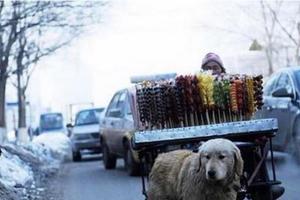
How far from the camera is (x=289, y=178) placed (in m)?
12.5

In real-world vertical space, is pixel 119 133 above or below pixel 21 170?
above

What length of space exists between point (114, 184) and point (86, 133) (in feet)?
31.3

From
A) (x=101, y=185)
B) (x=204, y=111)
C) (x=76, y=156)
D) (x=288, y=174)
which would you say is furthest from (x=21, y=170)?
(x=76, y=156)

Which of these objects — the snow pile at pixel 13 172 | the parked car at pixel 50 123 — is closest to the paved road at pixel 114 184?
the snow pile at pixel 13 172

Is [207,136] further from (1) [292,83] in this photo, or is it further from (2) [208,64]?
(1) [292,83]

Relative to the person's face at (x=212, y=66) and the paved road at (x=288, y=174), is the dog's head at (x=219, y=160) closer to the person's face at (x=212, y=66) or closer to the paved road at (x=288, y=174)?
A: the person's face at (x=212, y=66)

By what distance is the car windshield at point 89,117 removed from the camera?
79.9 ft

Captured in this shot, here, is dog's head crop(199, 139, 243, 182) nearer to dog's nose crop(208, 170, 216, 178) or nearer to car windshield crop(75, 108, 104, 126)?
dog's nose crop(208, 170, 216, 178)

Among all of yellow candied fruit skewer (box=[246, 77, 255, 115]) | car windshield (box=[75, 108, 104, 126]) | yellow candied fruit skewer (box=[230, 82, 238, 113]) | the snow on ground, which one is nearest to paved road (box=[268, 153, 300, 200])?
yellow candied fruit skewer (box=[246, 77, 255, 115])

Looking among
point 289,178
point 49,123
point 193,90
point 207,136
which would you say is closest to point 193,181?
point 207,136

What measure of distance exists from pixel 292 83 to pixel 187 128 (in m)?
5.89

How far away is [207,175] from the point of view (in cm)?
612

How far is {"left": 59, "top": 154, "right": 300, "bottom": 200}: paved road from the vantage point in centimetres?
1191

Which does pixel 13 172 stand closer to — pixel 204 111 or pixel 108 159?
pixel 108 159
